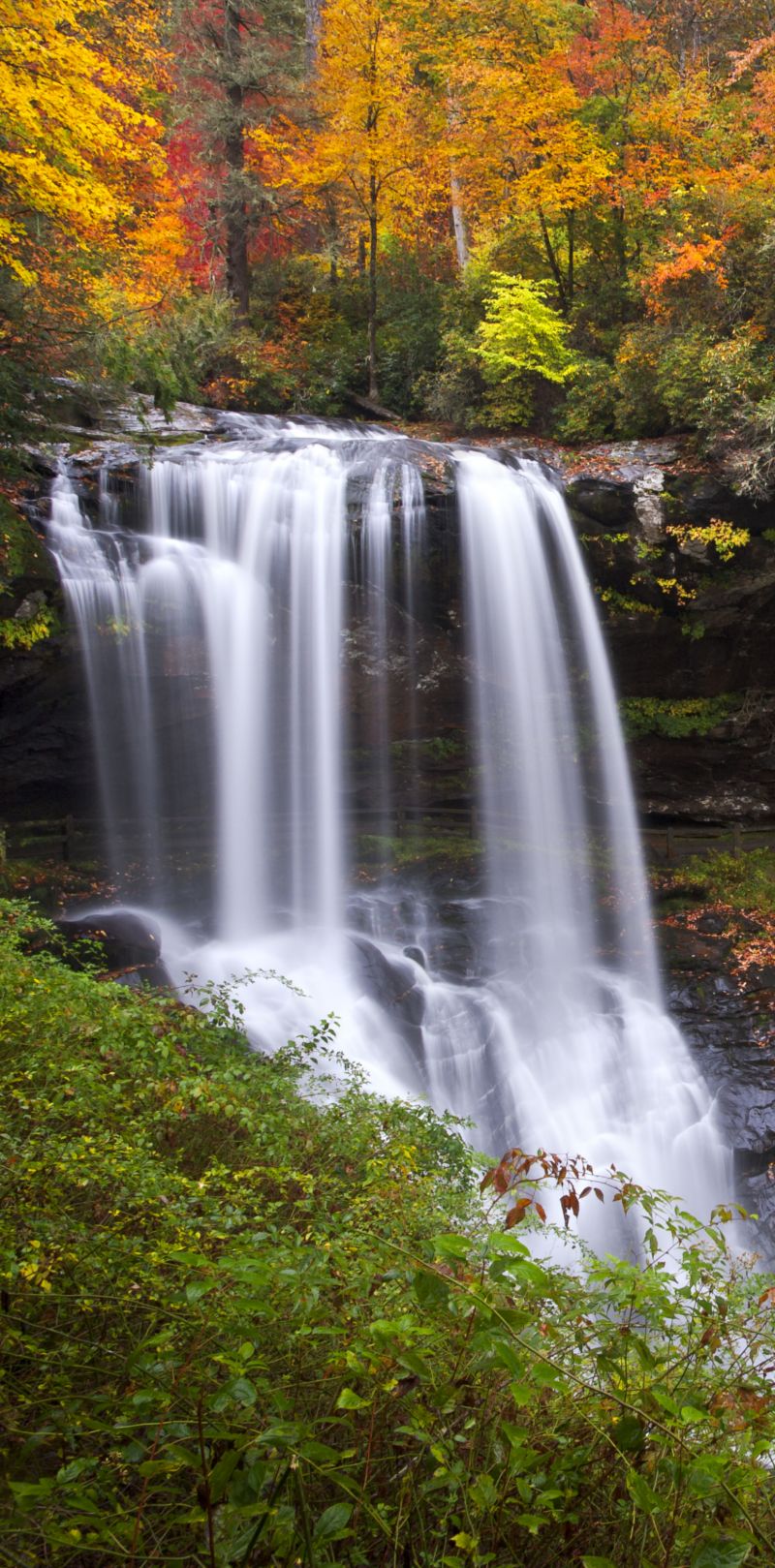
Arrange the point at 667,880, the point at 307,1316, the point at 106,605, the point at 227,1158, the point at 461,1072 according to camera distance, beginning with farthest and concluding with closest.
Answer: the point at 667,880 < the point at 106,605 < the point at 461,1072 < the point at 227,1158 < the point at 307,1316

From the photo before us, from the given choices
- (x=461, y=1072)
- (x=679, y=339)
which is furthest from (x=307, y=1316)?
(x=679, y=339)

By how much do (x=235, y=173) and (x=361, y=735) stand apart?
11752 millimetres

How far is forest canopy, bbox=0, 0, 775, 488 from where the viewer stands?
12.1 metres

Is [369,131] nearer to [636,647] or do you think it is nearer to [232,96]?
[232,96]

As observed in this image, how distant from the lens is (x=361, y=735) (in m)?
12.3

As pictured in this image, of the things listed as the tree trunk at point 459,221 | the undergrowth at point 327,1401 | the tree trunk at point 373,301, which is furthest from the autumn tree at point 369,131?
the undergrowth at point 327,1401

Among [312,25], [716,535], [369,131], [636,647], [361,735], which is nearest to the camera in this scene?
[716,535]

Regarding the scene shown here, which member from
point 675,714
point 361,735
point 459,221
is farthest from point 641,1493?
point 459,221

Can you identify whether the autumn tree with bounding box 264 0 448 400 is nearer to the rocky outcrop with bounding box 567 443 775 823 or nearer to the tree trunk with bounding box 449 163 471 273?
the tree trunk with bounding box 449 163 471 273

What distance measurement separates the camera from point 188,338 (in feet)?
49.5

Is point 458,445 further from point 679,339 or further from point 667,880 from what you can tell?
point 667,880

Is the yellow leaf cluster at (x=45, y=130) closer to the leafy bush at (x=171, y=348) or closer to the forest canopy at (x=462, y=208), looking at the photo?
the leafy bush at (x=171, y=348)

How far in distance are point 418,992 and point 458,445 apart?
8296mm

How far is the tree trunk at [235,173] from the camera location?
15.9 m
